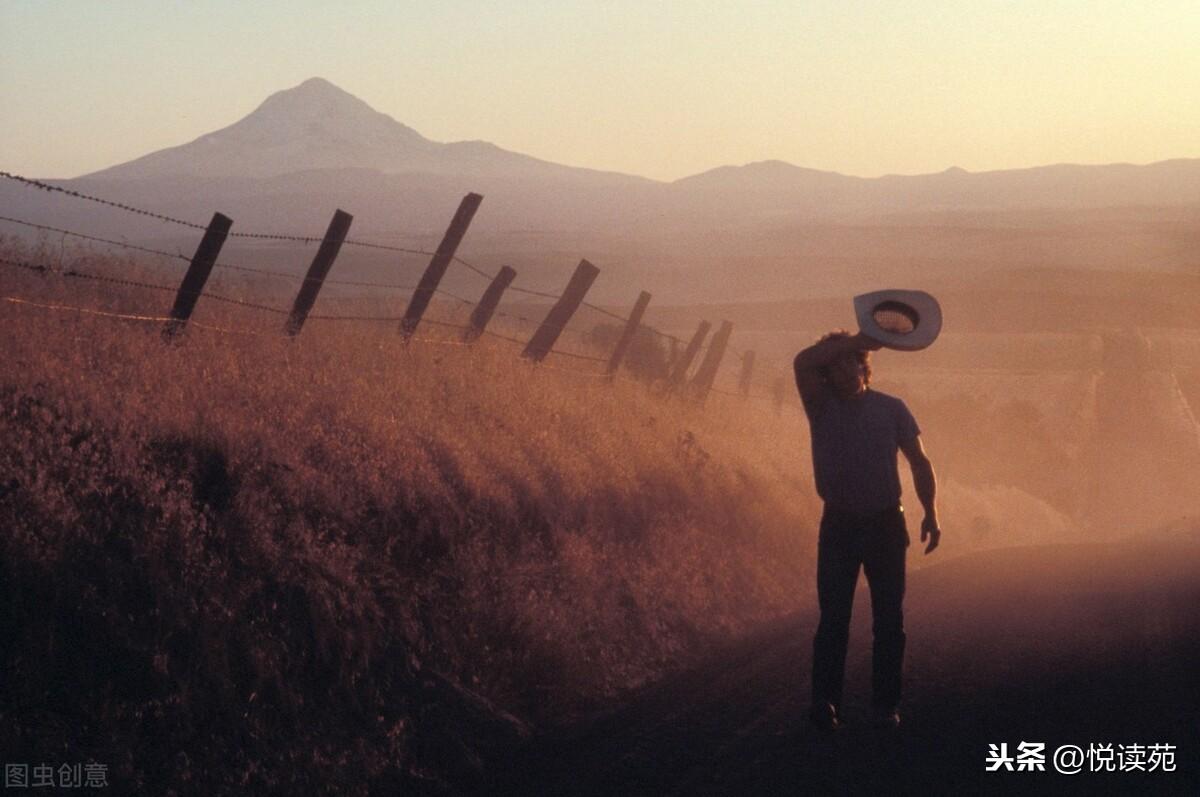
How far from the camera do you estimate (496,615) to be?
30.9 ft

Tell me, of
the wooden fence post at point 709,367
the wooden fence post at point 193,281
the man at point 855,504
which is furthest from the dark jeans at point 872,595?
the wooden fence post at point 709,367

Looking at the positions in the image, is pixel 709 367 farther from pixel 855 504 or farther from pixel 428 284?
pixel 855 504

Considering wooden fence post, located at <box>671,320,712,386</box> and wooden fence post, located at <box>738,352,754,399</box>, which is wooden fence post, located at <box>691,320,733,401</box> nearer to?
wooden fence post, located at <box>671,320,712,386</box>

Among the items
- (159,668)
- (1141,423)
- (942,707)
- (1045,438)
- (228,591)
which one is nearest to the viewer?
(159,668)

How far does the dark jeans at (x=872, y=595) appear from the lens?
8.27 metres

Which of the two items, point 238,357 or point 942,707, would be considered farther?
point 238,357

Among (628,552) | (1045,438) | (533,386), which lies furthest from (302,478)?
(1045,438)

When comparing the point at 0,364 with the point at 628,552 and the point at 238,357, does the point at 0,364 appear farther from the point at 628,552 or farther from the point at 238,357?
the point at 628,552

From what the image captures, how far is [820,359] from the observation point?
8.49m

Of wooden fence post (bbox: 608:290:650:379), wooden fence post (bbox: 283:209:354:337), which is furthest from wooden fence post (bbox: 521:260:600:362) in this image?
wooden fence post (bbox: 283:209:354:337)

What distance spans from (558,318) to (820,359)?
386 inches

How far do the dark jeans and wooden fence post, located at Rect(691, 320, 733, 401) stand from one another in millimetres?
15480

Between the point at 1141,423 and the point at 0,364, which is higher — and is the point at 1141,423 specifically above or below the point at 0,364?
below

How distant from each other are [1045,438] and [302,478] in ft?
147
